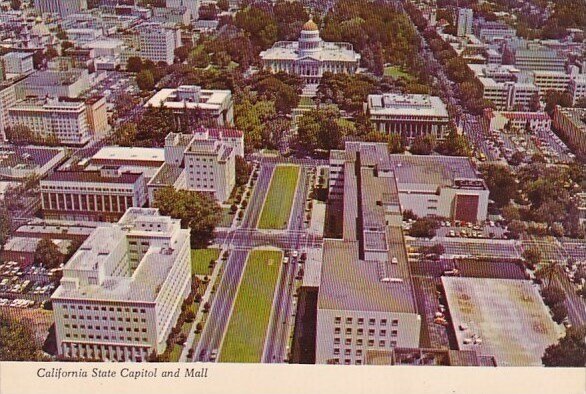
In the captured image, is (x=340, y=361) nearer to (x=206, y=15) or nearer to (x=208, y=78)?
(x=208, y=78)

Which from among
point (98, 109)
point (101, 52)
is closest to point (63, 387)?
point (98, 109)

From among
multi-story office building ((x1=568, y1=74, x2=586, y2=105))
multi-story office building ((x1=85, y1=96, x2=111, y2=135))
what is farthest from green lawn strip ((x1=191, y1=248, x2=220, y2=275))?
multi-story office building ((x1=568, y1=74, x2=586, y2=105))

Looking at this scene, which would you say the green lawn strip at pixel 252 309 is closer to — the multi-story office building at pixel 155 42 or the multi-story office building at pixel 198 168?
the multi-story office building at pixel 198 168

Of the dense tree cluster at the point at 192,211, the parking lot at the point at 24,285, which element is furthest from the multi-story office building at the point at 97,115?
the parking lot at the point at 24,285

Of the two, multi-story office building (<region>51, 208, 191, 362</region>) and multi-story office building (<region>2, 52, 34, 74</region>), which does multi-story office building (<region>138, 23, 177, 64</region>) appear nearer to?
multi-story office building (<region>2, 52, 34, 74</region>)

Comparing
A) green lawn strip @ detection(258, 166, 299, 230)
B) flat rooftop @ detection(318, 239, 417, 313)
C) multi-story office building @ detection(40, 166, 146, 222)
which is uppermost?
flat rooftop @ detection(318, 239, 417, 313)

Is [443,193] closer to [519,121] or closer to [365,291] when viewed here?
[365,291]
